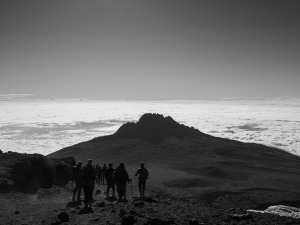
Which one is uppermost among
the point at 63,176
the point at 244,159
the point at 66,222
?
the point at 66,222

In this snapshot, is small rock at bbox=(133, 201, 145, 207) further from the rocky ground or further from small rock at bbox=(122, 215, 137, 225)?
small rock at bbox=(122, 215, 137, 225)

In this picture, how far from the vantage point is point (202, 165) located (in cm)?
9869

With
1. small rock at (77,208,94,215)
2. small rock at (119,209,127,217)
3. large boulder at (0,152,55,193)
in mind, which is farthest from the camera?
large boulder at (0,152,55,193)

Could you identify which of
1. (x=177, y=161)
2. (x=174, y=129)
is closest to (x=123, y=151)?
(x=177, y=161)

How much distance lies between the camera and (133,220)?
12.1 metres

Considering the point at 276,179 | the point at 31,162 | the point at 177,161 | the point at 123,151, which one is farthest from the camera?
the point at 123,151

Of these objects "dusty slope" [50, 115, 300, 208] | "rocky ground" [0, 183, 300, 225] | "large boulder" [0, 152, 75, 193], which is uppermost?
"rocky ground" [0, 183, 300, 225]

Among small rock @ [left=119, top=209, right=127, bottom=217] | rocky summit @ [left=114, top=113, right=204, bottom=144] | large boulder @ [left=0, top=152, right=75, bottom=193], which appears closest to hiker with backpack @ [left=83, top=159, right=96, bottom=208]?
small rock @ [left=119, top=209, right=127, bottom=217]

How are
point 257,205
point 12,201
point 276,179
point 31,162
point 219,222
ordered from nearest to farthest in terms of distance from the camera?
point 219,222 → point 12,201 → point 31,162 → point 257,205 → point 276,179

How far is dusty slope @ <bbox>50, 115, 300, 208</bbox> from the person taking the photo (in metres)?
59.0

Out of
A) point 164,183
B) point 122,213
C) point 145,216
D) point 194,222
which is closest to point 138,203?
point 122,213

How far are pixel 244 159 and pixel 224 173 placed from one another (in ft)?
129

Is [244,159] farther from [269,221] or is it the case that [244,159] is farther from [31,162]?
[269,221]

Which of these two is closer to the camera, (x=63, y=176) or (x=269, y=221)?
(x=269, y=221)
